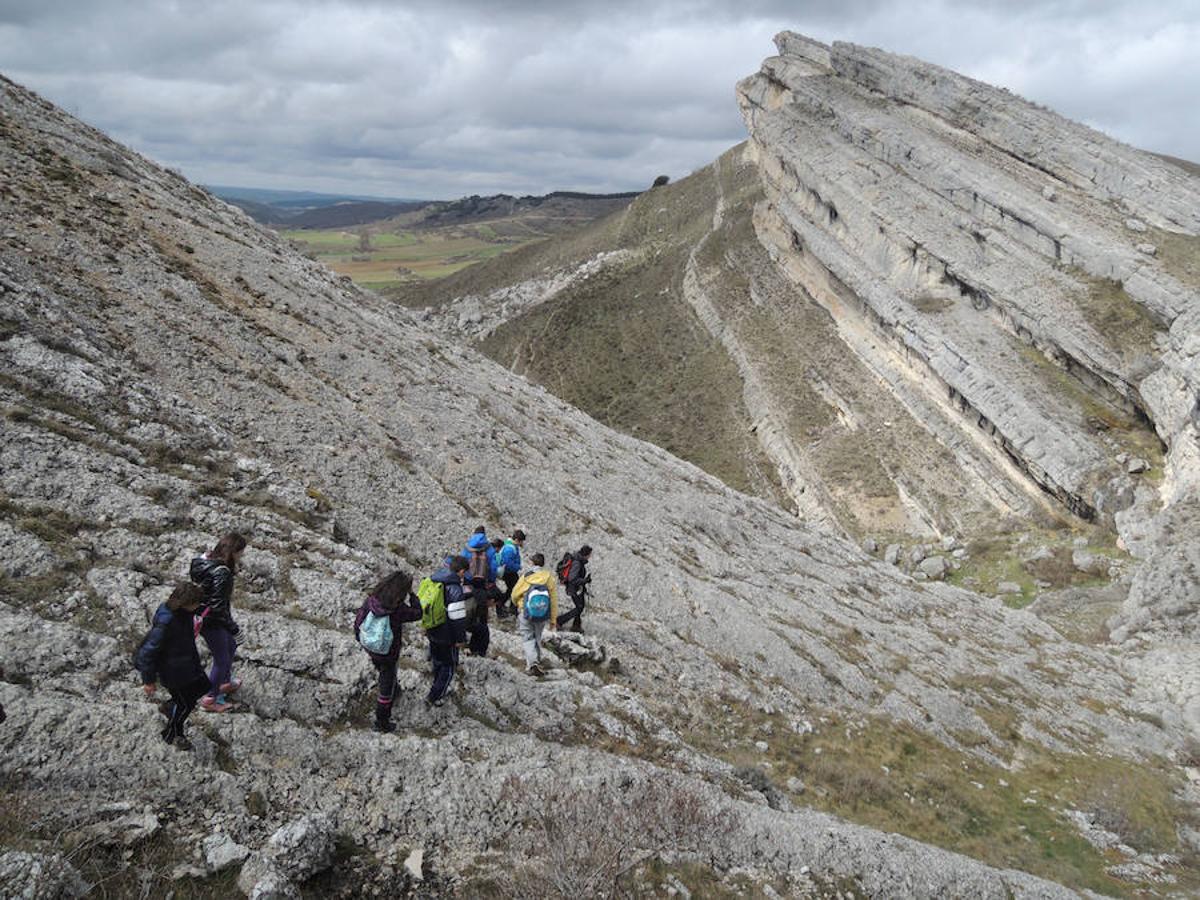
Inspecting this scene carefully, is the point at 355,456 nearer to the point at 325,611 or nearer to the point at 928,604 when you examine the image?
the point at 325,611

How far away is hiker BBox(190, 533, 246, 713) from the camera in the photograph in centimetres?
831

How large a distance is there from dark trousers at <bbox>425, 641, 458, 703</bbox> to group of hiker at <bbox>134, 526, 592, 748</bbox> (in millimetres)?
15

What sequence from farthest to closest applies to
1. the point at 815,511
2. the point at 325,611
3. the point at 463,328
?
1. the point at 463,328
2. the point at 815,511
3. the point at 325,611

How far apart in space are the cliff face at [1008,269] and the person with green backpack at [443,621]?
37099 mm

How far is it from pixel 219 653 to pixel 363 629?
1818 mm

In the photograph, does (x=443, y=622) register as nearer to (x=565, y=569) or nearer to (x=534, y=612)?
(x=534, y=612)

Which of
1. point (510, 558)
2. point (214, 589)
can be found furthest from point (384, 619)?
point (510, 558)

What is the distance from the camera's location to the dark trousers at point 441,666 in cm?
1012

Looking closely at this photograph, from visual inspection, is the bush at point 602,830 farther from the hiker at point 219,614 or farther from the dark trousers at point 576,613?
the dark trousers at point 576,613

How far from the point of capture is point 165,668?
7.54m

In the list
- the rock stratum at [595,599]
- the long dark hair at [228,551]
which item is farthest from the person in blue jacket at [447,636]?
the long dark hair at [228,551]

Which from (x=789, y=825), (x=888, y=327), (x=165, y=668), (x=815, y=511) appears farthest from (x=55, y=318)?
(x=888, y=327)

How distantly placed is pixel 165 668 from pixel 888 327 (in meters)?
54.2

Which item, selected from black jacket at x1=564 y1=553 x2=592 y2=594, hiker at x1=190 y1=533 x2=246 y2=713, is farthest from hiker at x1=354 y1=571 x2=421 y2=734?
black jacket at x1=564 y1=553 x2=592 y2=594
